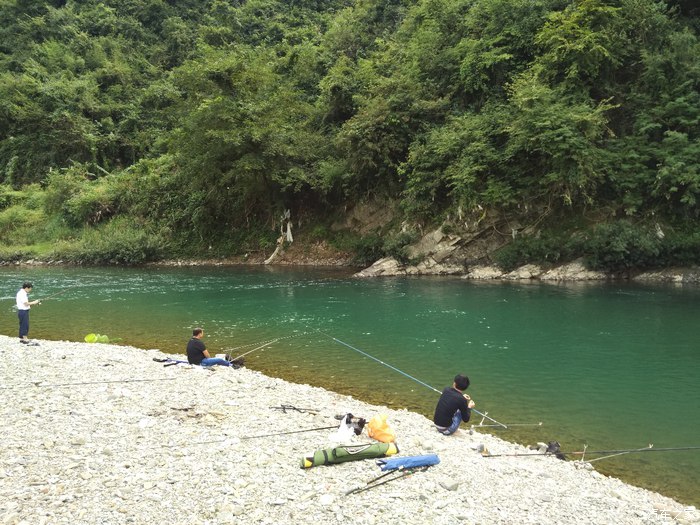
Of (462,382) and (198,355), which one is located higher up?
(462,382)

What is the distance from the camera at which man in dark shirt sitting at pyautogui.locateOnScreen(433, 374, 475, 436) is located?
27.8ft

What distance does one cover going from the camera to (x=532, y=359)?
13.2 m

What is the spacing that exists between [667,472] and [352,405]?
207 inches

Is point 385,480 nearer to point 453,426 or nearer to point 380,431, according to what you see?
point 380,431

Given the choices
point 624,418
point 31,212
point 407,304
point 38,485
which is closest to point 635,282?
point 407,304

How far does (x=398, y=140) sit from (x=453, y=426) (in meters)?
26.2

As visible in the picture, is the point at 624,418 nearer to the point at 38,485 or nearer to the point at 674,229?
the point at 38,485

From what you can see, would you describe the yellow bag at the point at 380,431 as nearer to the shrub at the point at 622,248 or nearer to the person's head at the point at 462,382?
the person's head at the point at 462,382

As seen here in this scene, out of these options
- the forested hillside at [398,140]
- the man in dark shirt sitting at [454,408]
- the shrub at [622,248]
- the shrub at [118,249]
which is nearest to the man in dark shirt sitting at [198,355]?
the man in dark shirt sitting at [454,408]

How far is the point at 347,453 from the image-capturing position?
668 cm

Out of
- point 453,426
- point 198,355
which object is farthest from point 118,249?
point 453,426

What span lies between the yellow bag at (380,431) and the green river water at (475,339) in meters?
2.15

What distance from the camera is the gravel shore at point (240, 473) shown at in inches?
213

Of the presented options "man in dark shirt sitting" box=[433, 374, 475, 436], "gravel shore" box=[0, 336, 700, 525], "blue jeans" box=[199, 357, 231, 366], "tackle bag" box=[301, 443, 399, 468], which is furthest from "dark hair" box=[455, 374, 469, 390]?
"blue jeans" box=[199, 357, 231, 366]
